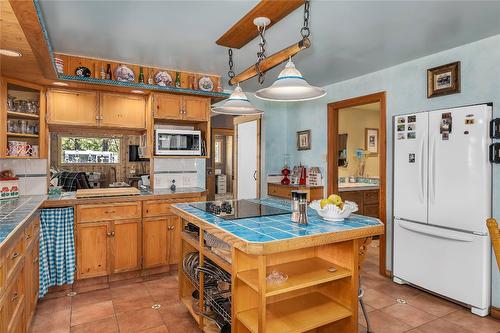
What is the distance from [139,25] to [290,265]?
219 cm

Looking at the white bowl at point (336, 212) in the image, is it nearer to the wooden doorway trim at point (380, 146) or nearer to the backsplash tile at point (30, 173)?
the wooden doorway trim at point (380, 146)

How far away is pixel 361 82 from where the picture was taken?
4016 mm

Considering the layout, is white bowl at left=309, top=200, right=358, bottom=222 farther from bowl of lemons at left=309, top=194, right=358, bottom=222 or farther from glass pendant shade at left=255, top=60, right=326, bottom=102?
glass pendant shade at left=255, top=60, right=326, bottom=102

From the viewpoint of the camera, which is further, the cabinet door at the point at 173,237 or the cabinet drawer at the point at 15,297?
the cabinet door at the point at 173,237

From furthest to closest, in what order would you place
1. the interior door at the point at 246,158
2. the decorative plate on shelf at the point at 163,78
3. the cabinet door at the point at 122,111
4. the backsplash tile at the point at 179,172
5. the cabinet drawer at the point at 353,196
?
the interior door at the point at 246,158, the cabinet drawer at the point at 353,196, the backsplash tile at the point at 179,172, the decorative plate on shelf at the point at 163,78, the cabinet door at the point at 122,111

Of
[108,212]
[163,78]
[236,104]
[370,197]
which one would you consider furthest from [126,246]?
[370,197]

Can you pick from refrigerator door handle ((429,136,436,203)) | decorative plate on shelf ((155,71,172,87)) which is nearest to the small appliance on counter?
decorative plate on shelf ((155,71,172,87))

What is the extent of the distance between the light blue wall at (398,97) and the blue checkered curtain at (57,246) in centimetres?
305

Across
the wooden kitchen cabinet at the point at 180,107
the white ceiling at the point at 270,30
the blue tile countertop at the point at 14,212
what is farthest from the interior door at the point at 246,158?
the blue tile countertop at the point at 14,212

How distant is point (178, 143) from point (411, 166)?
2655 millimetres

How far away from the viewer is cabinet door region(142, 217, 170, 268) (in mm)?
3508

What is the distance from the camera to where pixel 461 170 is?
277 centimetres

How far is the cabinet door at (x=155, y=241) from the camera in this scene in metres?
3.51

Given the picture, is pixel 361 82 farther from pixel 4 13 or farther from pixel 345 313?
pixel 4 13
